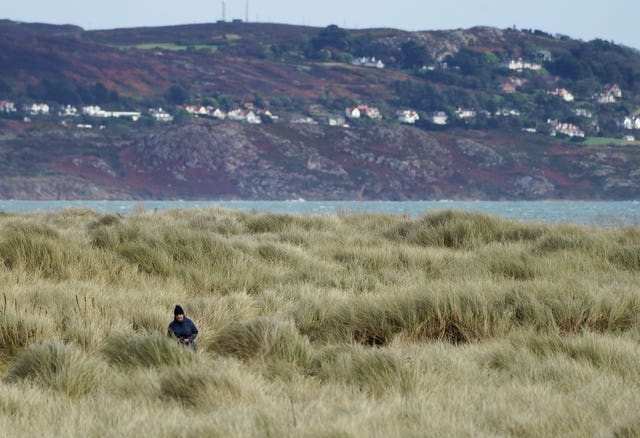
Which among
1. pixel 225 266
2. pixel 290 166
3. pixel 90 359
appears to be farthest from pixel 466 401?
pixel 290 166

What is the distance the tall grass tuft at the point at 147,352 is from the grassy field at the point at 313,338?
1cm

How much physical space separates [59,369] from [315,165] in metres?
182

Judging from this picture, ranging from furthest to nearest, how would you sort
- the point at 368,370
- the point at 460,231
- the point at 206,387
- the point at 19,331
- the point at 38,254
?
the point at 460,231
the point at 38,254
the point at 19,331
the point at 368,370
the point at 206,387

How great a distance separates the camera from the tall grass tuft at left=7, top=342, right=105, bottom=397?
5.91 metres

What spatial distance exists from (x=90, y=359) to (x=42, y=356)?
29 cm

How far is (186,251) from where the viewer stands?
1155cm

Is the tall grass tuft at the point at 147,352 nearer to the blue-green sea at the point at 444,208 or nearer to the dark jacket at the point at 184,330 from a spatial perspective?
the dark jacket at the point at 184,330

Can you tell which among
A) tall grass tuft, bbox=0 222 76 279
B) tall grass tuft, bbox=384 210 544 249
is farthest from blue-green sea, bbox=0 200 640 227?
tall grass tuft, bbox=0 222 76 279

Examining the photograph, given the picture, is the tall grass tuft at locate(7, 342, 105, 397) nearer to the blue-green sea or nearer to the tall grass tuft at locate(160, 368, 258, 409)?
the tall grass tuft at locate(160, 368, 258, 409)

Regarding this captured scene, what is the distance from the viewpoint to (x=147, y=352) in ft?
21.7

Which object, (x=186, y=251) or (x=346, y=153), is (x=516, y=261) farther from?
(x=346, y=153)

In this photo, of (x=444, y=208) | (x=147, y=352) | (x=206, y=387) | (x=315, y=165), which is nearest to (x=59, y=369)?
(x=147, y=352)

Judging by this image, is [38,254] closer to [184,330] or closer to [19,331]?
[19,331]

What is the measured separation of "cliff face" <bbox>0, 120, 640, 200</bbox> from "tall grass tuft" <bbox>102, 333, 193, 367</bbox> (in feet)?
544
